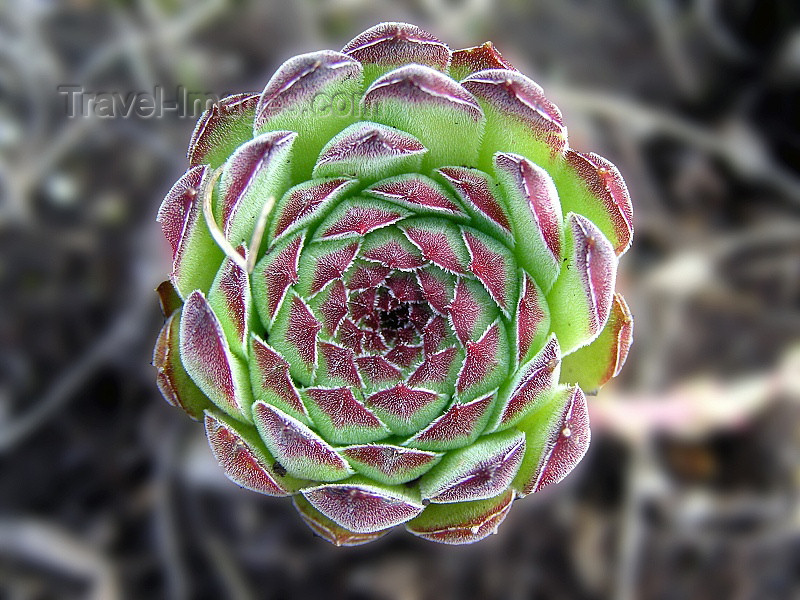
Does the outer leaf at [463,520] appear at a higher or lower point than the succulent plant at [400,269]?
lower

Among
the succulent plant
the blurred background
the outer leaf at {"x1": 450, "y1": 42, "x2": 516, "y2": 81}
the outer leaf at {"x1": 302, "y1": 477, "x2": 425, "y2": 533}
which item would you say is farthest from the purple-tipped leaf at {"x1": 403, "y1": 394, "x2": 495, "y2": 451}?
the blurred background

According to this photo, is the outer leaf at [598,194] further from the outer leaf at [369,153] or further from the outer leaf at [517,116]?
the outer leaf at [369,153]

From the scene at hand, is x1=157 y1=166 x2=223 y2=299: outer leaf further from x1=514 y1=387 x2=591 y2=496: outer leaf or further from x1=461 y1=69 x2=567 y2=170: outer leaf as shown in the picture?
x1=514 y1=387 x2=591 y2=496: outer leaf

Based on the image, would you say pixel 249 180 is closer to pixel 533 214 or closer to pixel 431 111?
pixel 431 111

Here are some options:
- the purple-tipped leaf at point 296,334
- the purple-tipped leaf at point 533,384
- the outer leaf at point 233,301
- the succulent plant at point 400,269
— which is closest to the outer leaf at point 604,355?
the succulent plant at point 400,269

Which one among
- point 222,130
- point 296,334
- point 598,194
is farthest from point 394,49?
point 296,334

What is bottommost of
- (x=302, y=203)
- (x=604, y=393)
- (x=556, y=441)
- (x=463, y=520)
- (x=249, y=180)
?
(x=604, y=393)

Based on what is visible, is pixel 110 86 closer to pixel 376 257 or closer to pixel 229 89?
pixel 229 89
